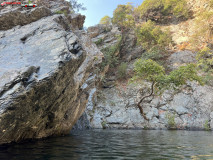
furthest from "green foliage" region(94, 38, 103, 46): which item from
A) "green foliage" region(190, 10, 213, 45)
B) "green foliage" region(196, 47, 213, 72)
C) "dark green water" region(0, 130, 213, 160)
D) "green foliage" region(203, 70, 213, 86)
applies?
"dark green water" region(0, 130, 213, 160)

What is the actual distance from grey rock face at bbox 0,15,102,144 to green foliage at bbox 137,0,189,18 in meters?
50.6

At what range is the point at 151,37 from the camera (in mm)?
42125

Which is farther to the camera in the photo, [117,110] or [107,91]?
[107,91]

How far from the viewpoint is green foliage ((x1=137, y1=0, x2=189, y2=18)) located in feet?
168

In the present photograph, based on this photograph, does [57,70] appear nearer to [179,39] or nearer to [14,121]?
[14,121]

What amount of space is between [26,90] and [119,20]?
145 ft

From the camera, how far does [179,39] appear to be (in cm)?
4569

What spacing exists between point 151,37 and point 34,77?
39.4 m

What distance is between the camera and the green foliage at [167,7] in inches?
2020

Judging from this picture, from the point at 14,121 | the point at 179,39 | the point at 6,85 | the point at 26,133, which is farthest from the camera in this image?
the point at 179,39

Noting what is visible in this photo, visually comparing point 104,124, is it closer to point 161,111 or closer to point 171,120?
point 161,111

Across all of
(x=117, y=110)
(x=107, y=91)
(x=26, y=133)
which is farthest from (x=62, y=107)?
(x=107, y=91)

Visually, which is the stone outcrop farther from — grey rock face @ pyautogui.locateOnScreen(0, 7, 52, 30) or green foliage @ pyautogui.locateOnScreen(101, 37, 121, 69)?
grey rock face @ pyautogui.locateOnScreen(0, 7, 52, 30)

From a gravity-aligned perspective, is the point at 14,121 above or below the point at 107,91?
below
